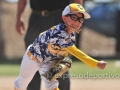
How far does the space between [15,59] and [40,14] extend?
25.4 feet

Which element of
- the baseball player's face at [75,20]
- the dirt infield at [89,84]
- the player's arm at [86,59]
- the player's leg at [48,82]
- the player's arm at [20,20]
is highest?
the baseball player's face at [75,20]

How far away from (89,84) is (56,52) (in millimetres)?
2769

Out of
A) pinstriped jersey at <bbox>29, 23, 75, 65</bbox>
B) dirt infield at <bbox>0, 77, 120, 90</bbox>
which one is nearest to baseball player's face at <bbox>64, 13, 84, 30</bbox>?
pinstriped jersey at <bbox>29, 23, 75, 65</bbox>

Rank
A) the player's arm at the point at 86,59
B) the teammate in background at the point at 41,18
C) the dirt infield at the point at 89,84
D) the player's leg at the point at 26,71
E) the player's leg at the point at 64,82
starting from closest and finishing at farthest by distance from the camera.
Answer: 1. the player's arm at the point at 86,59
2. the player's leg at the point at 26,71
3. the player's leg at the point at 64,82
4. the teammate in background at the point at 41,18
5. the dirt infield at the point at 89,84

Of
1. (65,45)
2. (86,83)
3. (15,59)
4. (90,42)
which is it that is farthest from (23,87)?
(90,42)

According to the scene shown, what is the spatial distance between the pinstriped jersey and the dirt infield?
2.14 meters

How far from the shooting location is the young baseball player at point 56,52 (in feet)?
16.4

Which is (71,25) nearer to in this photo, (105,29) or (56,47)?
(56,47)

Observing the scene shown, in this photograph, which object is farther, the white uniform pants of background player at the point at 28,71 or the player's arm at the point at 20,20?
the player's arm at the point at 20,20

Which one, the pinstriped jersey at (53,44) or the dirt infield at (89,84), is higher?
the pinstriped jersey at (53,44)

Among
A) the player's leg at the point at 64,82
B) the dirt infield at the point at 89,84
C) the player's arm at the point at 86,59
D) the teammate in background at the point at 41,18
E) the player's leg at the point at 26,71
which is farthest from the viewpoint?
the dirt infield at the point at 89,84

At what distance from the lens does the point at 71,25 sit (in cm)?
504

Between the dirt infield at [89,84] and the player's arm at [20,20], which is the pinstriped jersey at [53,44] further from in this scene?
the dirt infield at [89,84]

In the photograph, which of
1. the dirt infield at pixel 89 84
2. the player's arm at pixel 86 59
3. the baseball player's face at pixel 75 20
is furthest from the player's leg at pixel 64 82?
the dirt infield at pixel 89 84
